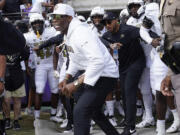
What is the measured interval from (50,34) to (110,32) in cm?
204

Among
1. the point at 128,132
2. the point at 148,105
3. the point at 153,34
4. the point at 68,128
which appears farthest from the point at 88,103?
the point at 148,105

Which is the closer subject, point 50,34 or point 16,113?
point 16,113

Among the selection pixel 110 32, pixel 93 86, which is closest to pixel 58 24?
pixel 93 86

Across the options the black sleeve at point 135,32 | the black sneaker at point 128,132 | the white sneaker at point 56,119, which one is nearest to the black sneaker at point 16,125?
the white sneaker at point 56,119

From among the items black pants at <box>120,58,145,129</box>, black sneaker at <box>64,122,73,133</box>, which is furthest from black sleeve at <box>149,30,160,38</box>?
black sneaker at <box>64,122,73,133</box>

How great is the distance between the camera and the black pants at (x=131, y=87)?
6.47 metres

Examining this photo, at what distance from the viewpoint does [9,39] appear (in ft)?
13.3

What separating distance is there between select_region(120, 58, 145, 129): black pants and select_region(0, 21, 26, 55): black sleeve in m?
2.72

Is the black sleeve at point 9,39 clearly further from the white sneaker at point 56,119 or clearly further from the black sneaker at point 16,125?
the white sneaker at point 56,119

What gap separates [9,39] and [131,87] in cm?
294

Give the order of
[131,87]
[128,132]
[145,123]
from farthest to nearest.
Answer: [145,123] → [131,87] → [128,132]

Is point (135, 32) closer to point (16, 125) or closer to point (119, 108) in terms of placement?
point (119, 108)

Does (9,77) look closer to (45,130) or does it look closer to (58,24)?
(45,130)

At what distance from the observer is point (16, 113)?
307 inches
